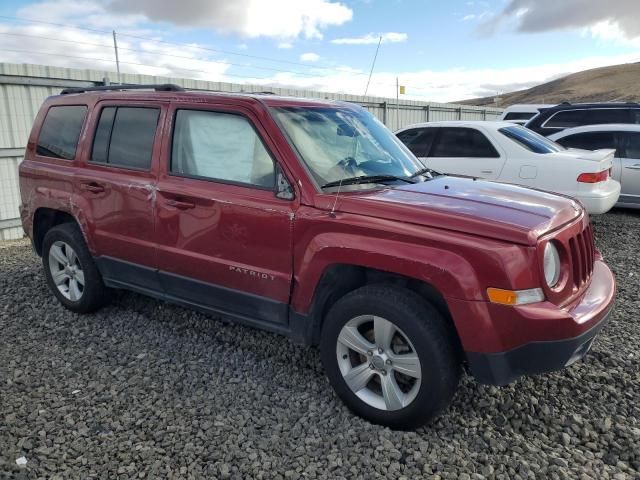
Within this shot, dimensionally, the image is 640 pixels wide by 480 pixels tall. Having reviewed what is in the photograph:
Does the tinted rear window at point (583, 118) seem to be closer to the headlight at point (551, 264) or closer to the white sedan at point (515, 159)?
the white sedan at point (515, 159)

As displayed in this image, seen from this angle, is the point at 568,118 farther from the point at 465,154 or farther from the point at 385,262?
the point at 385,262

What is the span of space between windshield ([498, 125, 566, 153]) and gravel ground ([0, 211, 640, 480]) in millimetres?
3481

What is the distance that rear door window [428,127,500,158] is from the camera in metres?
7.32

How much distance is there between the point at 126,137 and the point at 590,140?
8.04 metres

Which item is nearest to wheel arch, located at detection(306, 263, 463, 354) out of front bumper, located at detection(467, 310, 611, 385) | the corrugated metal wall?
front bumper, located at detection(467, 310, 611, 385)

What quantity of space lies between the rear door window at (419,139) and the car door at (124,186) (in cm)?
483

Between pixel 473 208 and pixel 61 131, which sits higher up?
pixel 61 131

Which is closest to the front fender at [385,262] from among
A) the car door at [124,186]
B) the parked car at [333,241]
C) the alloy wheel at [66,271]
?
the parked car at [333,241]

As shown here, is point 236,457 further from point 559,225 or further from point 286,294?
point 559,225

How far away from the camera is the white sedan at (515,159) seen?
6703mm

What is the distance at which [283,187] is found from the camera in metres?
3.12

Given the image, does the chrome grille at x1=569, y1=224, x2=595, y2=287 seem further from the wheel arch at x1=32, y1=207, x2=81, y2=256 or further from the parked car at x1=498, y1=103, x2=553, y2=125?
the parked car at x1=498, y1=103, x2=553, y2=125

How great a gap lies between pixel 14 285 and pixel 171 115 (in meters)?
3.02

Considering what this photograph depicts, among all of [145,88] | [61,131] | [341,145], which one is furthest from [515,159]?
[61,131]
